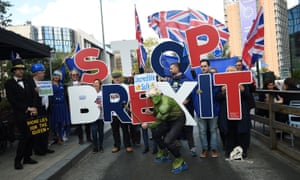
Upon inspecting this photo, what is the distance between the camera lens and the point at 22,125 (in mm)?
5938

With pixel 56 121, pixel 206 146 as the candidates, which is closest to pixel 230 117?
pixel 206 146

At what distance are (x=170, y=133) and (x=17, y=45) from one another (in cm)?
429

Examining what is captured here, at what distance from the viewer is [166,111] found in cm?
552

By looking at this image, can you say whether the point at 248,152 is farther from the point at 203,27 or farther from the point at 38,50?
the point at 38,50

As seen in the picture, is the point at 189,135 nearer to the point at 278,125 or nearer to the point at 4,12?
the point at 278,125

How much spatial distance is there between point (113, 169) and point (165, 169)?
0.99 meters

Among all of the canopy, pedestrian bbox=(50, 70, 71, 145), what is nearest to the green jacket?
pedestrian bbox=(50, 70, 71, 145)

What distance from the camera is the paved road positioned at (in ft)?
17.4

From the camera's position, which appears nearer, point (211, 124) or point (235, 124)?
point (235, 124)

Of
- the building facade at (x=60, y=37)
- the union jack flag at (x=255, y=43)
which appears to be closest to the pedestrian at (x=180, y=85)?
the union jack flag at (x=255, y=43)

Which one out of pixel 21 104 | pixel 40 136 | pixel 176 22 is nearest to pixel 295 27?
pixel 176 22

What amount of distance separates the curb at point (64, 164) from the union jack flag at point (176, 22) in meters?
5.61

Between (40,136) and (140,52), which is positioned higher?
(140,52)

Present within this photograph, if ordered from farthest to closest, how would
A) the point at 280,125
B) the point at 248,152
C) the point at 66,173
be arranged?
1. the point at 248,152
2. the point at 280,125
3. the point at 66,173
